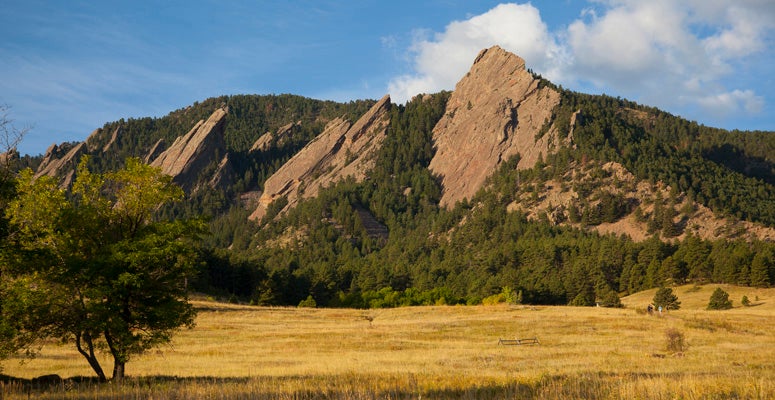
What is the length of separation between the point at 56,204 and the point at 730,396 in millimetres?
23221

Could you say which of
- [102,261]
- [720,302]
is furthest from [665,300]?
[102,261]

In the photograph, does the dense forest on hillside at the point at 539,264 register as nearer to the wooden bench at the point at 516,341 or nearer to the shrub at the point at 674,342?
the wooden bench at the point at 516,341

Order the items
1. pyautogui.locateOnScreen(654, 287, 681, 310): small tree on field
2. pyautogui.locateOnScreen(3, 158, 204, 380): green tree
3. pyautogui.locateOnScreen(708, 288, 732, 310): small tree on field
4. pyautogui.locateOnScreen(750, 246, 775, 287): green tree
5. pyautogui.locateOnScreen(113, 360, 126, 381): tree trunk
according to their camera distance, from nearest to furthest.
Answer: pyautogui.locateOnScreen(3, 158, 204, 380): green tree
pyautogui.locateOnScreen(113, 360, 126, 381): tree trunk
pyautogui.locateOnScreen(708, 288, 732, 310): small tree on field
pyautogui.locateOnScreen(654, 287, 681, 310): small tree on field
pyautogui.locateOnScreen(750, 246, 775, 287): green tree

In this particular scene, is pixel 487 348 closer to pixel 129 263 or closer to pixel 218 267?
pixel 129 263

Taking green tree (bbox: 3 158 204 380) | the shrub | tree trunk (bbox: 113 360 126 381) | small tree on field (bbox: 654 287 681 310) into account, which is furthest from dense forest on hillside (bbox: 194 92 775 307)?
green tree (bbox: 3 158 204 380)

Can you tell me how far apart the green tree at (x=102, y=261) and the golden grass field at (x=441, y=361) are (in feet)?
6.62

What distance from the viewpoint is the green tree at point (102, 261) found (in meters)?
20.8

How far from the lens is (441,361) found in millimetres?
32031

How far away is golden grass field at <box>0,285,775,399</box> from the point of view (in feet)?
51.8

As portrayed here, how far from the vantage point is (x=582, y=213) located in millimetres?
181375

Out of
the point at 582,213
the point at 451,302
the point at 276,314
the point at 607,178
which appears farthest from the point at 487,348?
the point at 607,178

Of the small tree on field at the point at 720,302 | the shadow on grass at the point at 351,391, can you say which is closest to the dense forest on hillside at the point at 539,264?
the small tree on field at the point at 720,302

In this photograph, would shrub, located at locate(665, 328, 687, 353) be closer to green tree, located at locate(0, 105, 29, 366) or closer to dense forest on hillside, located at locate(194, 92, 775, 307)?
green tree, located at locate(0, 105, 29, 366)

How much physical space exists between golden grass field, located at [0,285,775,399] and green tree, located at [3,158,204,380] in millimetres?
2019
